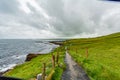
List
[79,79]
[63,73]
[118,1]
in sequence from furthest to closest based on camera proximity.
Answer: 1. [63,73]
2. [79,79]
3. [118,1]

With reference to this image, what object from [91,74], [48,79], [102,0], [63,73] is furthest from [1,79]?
[102,0]

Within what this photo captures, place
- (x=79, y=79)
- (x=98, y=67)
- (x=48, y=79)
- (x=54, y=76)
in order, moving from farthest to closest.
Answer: (x=98, y=67), (x=54, y=76), (x=79, y=79), (x=48, y=79)

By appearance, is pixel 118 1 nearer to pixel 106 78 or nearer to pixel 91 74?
pixel 106 78

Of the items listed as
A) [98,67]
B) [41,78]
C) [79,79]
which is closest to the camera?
[41,78]

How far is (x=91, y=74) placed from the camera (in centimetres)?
2330

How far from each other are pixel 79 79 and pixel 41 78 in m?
4.53

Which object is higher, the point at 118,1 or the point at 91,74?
the point at 118,1

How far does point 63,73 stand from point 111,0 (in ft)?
66.6

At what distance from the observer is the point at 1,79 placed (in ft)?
68.2

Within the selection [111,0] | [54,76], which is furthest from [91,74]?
[111,0]

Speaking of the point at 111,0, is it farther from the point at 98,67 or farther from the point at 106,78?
the point at 98,67

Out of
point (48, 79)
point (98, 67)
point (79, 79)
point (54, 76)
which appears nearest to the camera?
point (48, 79)

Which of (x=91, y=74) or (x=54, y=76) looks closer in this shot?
(x=54, y=76)

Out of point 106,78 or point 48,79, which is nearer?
point 48,79
